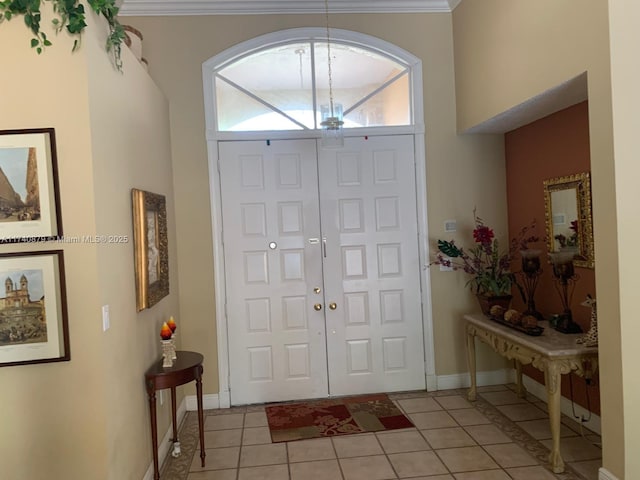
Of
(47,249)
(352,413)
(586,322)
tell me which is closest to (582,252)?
(586,322)

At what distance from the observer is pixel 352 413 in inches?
153

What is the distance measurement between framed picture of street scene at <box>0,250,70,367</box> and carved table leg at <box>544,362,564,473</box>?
2613 mm

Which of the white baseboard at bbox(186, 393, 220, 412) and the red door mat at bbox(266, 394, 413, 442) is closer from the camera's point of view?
the red door mat at bbox(266, 394, 413, 442)

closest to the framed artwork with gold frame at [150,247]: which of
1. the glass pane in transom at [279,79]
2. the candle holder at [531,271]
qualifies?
the glass pane in transom at [279,79]

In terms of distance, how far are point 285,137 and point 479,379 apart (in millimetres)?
2759

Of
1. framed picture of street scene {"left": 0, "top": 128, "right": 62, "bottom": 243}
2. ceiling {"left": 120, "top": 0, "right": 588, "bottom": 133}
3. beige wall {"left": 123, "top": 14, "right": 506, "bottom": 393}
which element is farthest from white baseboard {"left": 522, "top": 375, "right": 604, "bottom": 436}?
framed picture of street scene {"left": 0, "top": 128, "right": 62, "bottom": 243}

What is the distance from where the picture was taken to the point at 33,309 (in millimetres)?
2248

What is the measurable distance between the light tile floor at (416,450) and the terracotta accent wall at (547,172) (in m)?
0.43

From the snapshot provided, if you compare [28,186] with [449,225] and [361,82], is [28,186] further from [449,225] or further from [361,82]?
[449,225]

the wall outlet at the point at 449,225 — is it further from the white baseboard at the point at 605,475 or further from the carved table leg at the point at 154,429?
the carved table leg at the point at 154,429

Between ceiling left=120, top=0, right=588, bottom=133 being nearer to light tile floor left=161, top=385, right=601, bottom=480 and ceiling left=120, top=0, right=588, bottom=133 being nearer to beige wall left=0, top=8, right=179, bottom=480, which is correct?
beige wall left=0, top=8, right=179, bottom=480

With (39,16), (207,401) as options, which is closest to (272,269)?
(207,401)

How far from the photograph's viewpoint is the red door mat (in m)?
3.58

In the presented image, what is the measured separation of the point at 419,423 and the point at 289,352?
122cm
